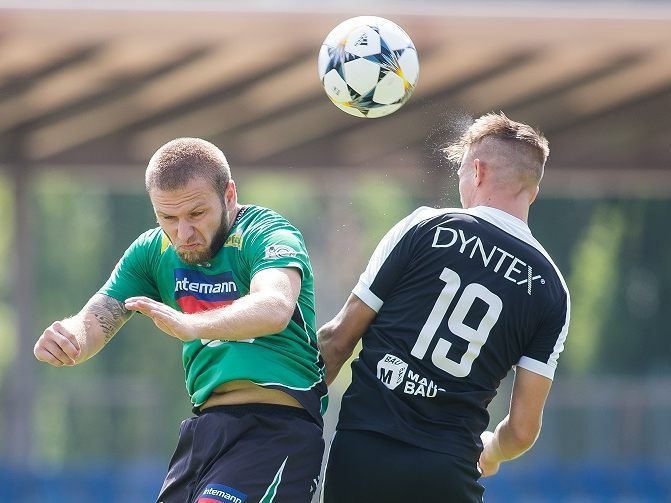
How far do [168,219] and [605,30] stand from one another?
6.80 meters

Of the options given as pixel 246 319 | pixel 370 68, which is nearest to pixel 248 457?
pixel 246 319

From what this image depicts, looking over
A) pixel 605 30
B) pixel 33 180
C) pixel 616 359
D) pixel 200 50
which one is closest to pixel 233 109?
pixel 200 50

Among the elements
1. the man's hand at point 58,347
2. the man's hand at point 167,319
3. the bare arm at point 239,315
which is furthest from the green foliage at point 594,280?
the man's hand at point 167,319

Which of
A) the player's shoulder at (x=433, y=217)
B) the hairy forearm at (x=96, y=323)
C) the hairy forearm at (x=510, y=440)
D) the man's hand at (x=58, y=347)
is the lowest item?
the hairy forearm at (x=510, y=440)

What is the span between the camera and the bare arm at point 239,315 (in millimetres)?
3732

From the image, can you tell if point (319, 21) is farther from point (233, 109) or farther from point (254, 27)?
point (233, 109)

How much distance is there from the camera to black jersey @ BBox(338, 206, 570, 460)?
4.39 m

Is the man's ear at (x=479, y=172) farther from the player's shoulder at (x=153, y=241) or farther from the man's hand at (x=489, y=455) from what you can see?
the player's shoulder at (x=153, y=241)

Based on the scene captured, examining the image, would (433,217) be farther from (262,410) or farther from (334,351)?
(262,410)

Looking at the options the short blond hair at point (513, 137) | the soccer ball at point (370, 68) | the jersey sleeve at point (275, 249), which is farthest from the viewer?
the soccer ball at point (370, 68)

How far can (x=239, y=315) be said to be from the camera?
384cm

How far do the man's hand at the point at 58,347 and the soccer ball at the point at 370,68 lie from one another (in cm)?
180

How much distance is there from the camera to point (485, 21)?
1007 centimetres

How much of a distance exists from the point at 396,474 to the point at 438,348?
492mm
